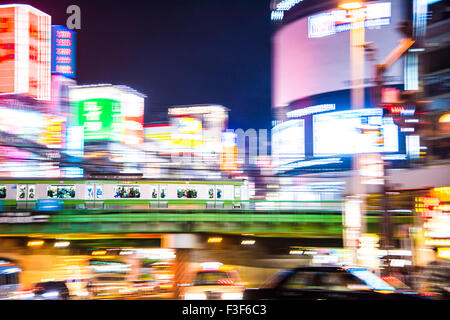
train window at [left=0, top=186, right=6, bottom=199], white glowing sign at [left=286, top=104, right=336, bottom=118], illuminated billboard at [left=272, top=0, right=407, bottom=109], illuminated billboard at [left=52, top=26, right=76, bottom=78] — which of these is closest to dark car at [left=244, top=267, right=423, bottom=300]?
train window at [left=0, top=186, right=6, bottom=199]

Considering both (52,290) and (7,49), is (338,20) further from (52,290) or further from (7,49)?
(52,290)

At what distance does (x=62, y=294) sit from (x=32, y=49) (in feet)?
121

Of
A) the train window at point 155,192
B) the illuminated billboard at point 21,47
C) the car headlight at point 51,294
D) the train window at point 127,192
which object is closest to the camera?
the car headlight at point 51,294

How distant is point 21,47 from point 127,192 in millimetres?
22793

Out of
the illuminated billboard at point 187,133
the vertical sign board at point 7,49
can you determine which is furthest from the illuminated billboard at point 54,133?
the illuminated billboard at point 187,133

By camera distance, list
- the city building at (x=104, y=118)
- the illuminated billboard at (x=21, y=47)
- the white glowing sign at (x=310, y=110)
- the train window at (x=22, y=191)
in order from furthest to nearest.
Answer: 1. the city building at (x=104, y=118)
2. the white glowing sign at (x=310, y=110)
3. the illuminated billboard at (x=21, y=47)
4. the train window at (x=22, y=191)

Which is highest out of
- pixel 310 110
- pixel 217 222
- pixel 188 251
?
pixel 310 110

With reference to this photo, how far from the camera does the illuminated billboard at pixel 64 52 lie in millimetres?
50000

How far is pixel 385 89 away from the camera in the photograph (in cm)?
1258

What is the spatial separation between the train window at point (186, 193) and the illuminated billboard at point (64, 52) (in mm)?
30364

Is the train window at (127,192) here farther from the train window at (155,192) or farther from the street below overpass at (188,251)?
the street below overpass at (188,251)

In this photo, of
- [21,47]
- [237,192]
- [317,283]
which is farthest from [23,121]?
[317,283]

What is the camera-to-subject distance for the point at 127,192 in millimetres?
25781
